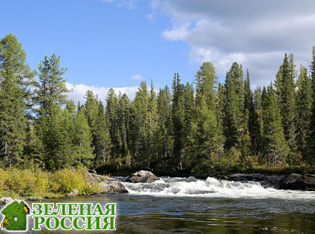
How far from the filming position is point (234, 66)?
90.7 m

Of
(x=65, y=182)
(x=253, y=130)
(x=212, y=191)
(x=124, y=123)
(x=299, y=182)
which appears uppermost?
(x=124, y=123)

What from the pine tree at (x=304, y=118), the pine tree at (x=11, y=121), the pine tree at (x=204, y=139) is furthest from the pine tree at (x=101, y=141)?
the pine tree at (x=304, y=118)

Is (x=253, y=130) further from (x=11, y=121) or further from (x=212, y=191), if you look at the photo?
(x=11, y=121)

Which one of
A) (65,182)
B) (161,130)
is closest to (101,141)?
(161,130)

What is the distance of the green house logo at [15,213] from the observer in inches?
351

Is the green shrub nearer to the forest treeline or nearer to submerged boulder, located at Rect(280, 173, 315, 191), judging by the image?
the forest treeline

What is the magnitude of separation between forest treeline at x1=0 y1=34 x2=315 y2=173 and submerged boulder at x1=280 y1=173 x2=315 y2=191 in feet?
26.0

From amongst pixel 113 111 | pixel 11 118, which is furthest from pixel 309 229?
pixel 113 111

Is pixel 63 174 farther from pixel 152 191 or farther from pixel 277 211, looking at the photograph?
pixel 277 211

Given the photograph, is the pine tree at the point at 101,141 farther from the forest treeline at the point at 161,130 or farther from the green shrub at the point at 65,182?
the green shrub at the point at 65,182

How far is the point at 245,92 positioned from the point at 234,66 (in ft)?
33.4

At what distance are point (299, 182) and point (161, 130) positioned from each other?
39.4 m

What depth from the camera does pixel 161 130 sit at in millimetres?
71750

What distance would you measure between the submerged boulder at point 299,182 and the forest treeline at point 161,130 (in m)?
7.91
